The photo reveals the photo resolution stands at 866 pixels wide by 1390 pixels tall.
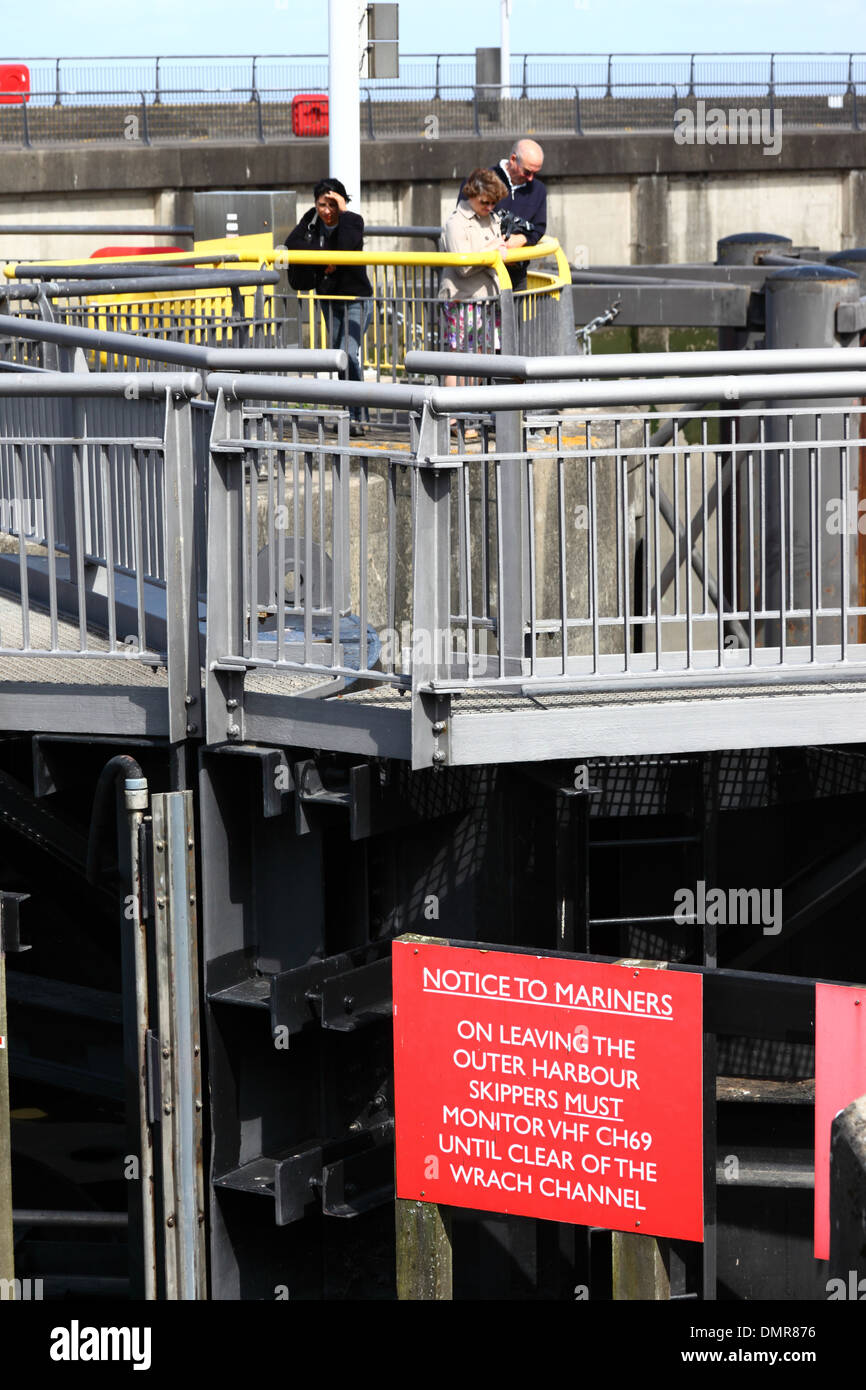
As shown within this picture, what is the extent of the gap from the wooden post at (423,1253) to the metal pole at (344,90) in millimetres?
10158

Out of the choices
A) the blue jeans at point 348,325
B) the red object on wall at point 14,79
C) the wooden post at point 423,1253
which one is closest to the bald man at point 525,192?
the blue jeans at point 348,325

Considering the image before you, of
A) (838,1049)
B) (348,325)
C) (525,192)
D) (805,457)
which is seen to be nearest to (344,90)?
(525,192)

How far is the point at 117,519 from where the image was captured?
26.7 ft

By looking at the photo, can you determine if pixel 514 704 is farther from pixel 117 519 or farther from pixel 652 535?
pixel 117 519

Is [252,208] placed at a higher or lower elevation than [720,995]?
higher

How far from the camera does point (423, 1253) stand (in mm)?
6188

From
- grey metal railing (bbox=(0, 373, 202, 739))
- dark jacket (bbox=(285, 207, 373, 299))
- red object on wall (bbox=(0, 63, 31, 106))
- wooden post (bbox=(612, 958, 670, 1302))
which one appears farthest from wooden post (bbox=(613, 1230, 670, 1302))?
red object on wall (bbox=(0, 63, 31, 106))

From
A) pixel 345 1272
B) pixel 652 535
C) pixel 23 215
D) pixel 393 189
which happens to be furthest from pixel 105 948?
Answer: pixel 393 189

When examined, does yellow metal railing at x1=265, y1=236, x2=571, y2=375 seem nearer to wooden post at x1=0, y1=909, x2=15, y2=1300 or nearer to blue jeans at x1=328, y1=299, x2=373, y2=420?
blue jeans at x1=328, y1=299, x2=373, y2=420

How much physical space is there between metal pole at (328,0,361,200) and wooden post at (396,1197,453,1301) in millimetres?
10158

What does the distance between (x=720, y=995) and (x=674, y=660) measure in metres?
1.66

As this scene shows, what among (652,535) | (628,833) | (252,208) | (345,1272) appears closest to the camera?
(652,535)
